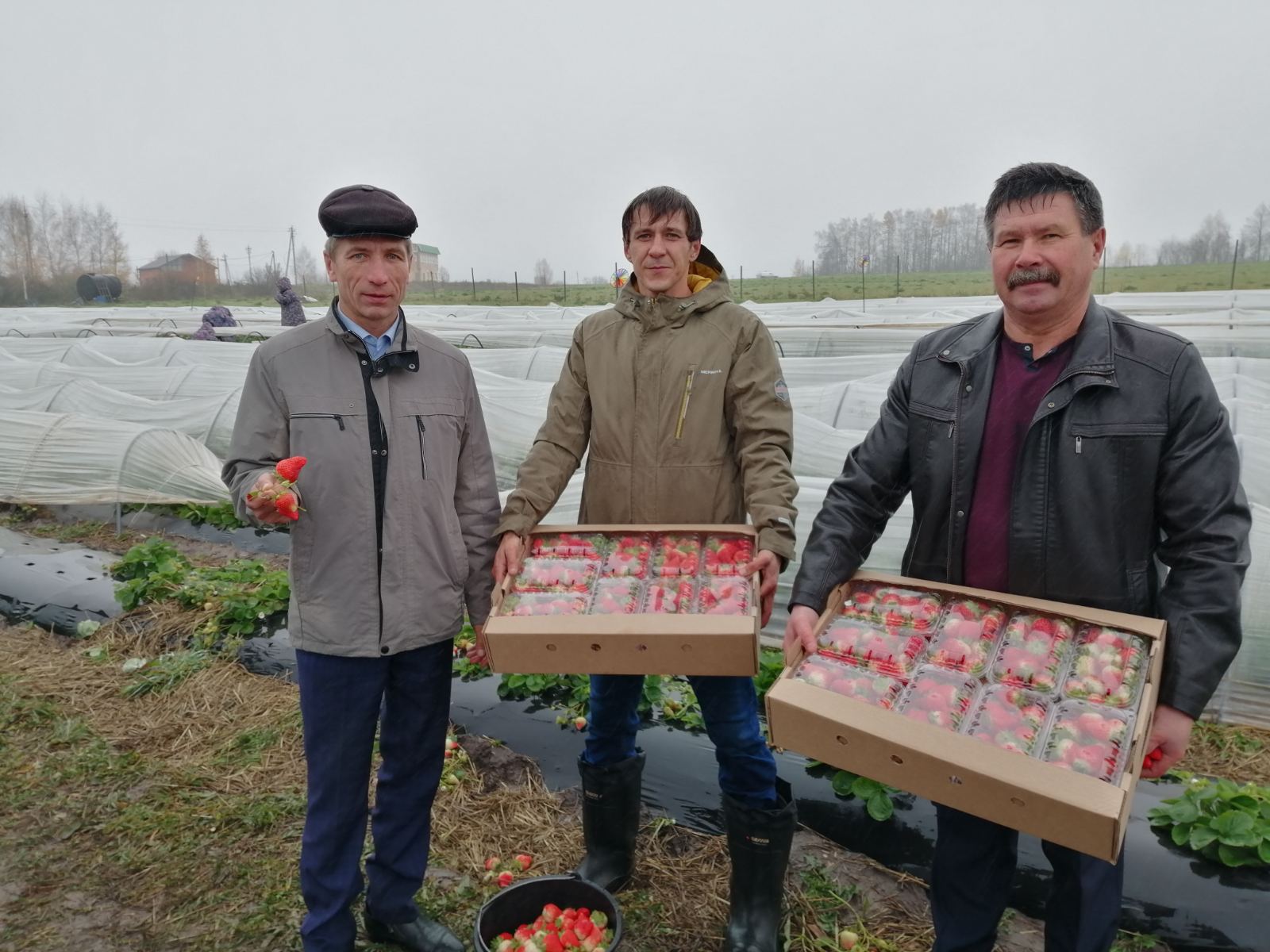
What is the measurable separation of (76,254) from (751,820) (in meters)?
73.6

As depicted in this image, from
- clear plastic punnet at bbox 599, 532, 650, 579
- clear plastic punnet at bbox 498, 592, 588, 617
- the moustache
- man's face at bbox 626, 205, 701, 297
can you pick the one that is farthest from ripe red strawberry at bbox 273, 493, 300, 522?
the moustache

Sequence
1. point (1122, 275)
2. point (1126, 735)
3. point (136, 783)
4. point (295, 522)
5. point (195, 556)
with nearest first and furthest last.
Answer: point (1126, 735) < point (295, 522) < point (136, 783) < point (195, 556) < point (1122, 275)

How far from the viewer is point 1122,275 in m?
41.4

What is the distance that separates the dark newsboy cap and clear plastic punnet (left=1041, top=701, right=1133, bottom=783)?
2.10m

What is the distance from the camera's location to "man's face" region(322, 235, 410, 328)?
7.65ft

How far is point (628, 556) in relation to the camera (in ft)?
8.26

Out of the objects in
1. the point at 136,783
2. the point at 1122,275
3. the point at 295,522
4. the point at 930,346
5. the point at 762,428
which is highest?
the point at 1122,275

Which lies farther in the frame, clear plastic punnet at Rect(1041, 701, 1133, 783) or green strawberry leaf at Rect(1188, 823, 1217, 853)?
green strawberry leaf at Rect(1188, 823, 1217, 853)

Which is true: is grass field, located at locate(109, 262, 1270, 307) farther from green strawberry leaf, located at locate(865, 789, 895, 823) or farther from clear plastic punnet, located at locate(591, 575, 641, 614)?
clear plastic punnet, located at locate(591, 575, 641, 614)

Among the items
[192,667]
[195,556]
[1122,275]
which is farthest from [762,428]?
[1122,275]

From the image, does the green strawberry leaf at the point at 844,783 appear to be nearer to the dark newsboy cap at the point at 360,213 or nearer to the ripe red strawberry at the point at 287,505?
the ripe red strawberry at the point at 287,505

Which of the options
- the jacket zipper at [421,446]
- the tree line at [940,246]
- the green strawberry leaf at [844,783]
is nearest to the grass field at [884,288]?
the tree line at [940,246]

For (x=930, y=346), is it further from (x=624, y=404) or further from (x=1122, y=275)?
(x=1122, y=275)

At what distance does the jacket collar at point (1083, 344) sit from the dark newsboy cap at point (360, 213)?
5.14 ft
